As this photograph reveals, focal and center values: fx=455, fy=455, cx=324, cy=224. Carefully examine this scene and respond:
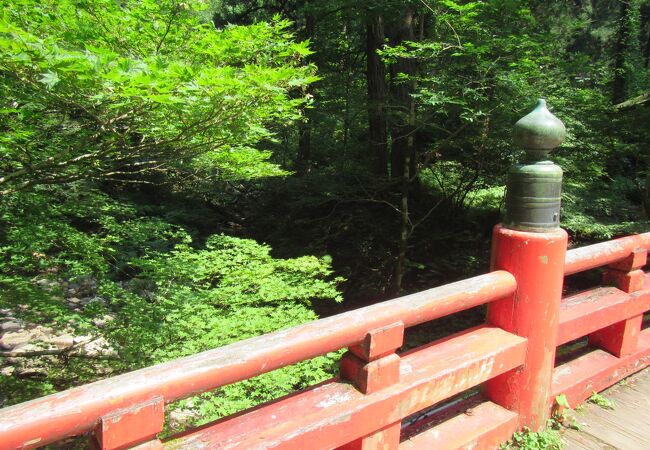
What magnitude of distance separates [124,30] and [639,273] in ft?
11.0

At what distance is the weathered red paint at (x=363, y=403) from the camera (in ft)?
4.52

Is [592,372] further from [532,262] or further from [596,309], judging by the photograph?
[532,262]

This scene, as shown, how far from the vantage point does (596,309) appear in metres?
2.42

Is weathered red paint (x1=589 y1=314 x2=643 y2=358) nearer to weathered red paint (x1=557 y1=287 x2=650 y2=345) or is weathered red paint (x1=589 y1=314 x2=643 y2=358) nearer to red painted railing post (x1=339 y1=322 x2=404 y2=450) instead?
weathered red paint (x1=557 y1=287 x2=650 y2=345)

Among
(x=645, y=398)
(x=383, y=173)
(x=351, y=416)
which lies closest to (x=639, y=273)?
(x=645, y=398)

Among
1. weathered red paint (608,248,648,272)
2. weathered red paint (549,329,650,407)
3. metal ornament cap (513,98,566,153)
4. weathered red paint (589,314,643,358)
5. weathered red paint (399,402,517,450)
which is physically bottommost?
weathered red paint (549,329,650,407)

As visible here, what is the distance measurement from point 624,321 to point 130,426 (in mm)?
2660

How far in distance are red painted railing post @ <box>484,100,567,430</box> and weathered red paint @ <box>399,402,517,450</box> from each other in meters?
0.07

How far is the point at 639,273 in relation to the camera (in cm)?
265

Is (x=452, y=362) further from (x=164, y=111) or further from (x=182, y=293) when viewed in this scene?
(x=182, y=293)

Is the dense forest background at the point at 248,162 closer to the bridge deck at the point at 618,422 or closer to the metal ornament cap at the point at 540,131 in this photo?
the metal ornament cap at the point at 540,131

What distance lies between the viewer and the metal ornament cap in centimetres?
191

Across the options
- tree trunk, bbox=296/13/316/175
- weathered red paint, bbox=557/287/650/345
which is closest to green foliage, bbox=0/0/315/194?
weathered red paint, bbox=557/287/650/345

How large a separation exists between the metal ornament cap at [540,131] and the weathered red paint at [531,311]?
39 cm
